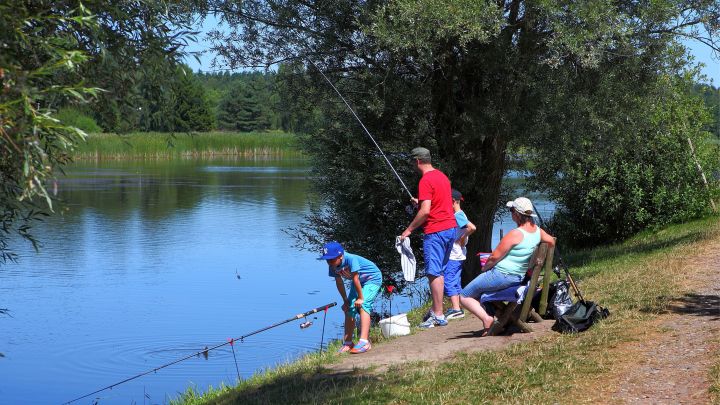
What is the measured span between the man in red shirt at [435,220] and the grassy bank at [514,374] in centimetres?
118

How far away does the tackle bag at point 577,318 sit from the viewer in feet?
26.1

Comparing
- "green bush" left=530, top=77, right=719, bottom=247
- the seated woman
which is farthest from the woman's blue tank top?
"green bush" left=530, top=77, right=719, bottom=247

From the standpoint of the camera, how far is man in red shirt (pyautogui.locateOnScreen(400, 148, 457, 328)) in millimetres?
9133

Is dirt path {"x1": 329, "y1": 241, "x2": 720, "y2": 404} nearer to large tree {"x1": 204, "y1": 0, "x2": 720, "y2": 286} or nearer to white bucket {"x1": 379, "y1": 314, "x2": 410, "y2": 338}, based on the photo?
white bucket {"x1": 379, "y1": 314, "x2": 410, "y2": 338}

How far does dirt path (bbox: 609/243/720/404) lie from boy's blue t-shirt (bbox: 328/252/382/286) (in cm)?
250

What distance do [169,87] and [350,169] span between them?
7.20 meters

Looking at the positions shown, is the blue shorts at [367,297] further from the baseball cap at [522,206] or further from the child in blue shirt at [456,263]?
the baseball cap at [522,206]

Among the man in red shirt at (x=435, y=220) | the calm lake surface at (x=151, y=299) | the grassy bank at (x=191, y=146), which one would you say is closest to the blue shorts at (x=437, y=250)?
the man in red shirt at (x=435, y=220)

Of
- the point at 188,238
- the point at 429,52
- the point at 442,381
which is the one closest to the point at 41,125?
the point at 442,381

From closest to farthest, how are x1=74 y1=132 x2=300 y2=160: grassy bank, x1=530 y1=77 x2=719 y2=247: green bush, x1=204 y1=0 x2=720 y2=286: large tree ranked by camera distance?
x1=204 y1=0 x2=720 y2=286: large tree
x1=530 y1=77 x2=719 y2=247: green bush
x1=74 y1=132 x2=300 y2=160: grassy bank

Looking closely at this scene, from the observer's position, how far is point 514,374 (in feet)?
22.5

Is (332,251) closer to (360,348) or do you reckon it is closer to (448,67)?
(360,348)

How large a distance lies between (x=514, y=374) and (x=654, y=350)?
1.13m

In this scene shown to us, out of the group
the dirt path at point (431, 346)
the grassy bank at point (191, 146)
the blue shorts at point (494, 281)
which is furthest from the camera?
the grassy bank at point (191, 146)
